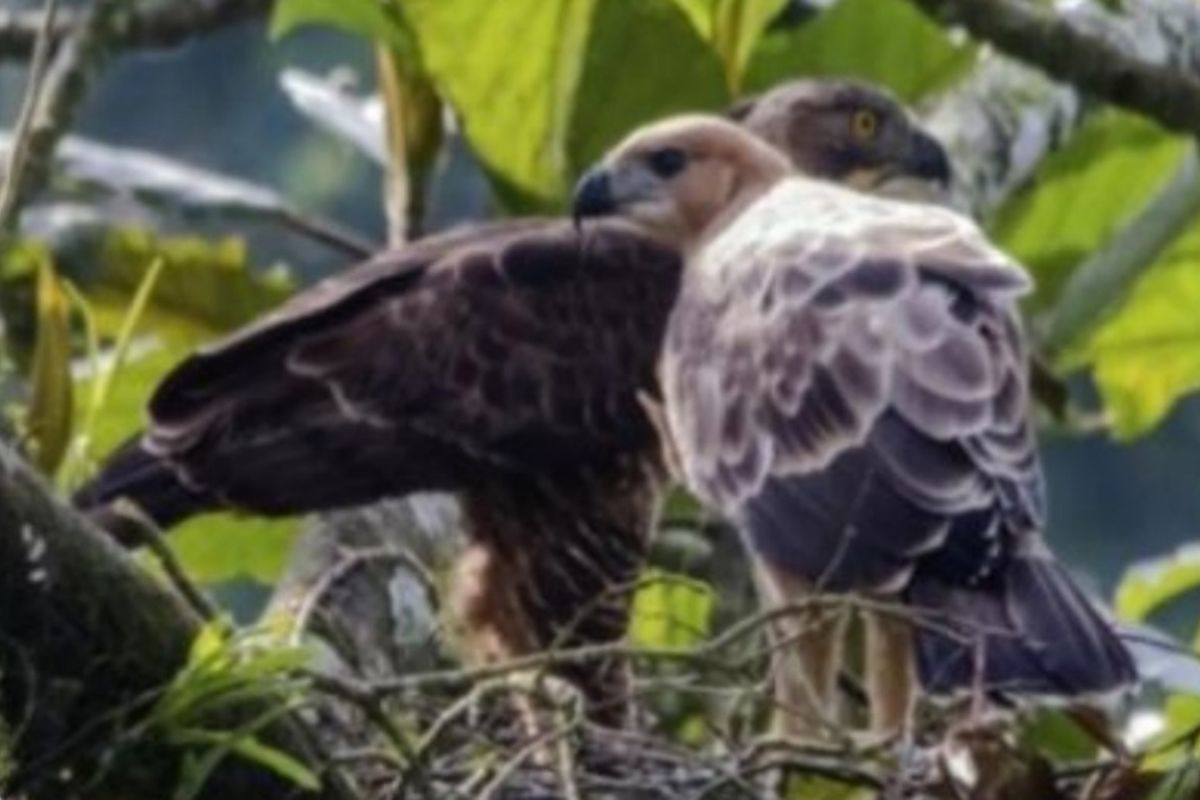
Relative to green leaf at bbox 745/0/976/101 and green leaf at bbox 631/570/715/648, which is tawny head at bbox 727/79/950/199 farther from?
green leaf at bbox 631/570/715/648

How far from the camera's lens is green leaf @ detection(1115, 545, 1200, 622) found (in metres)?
5.61

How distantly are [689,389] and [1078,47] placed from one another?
62cm

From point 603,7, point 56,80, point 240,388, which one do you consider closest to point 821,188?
point 603,7

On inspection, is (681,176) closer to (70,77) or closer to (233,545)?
(233,545)

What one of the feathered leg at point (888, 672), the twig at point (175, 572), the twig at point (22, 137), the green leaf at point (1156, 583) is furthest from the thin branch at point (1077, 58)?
the twig at point (175, 572)

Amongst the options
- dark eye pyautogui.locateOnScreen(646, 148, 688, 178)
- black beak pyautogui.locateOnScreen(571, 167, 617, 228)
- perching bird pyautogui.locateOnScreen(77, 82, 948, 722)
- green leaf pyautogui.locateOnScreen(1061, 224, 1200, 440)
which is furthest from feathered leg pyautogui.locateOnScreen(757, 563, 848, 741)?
green leaf pyautogui.locateOnScreen(1061, 224, 1200, 440)

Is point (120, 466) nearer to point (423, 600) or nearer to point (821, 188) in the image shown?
point (423, 600)

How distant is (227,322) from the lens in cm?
610

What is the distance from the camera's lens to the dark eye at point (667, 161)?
5.86 meters

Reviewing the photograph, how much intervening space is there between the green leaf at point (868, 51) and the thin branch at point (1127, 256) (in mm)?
351

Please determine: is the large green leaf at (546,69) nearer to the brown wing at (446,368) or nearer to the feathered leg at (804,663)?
the brown wing at (446,368)

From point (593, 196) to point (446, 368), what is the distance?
0.29m

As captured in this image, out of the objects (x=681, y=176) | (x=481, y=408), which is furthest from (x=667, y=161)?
(x=481, y=408)

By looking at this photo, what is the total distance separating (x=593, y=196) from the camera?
577 cm
